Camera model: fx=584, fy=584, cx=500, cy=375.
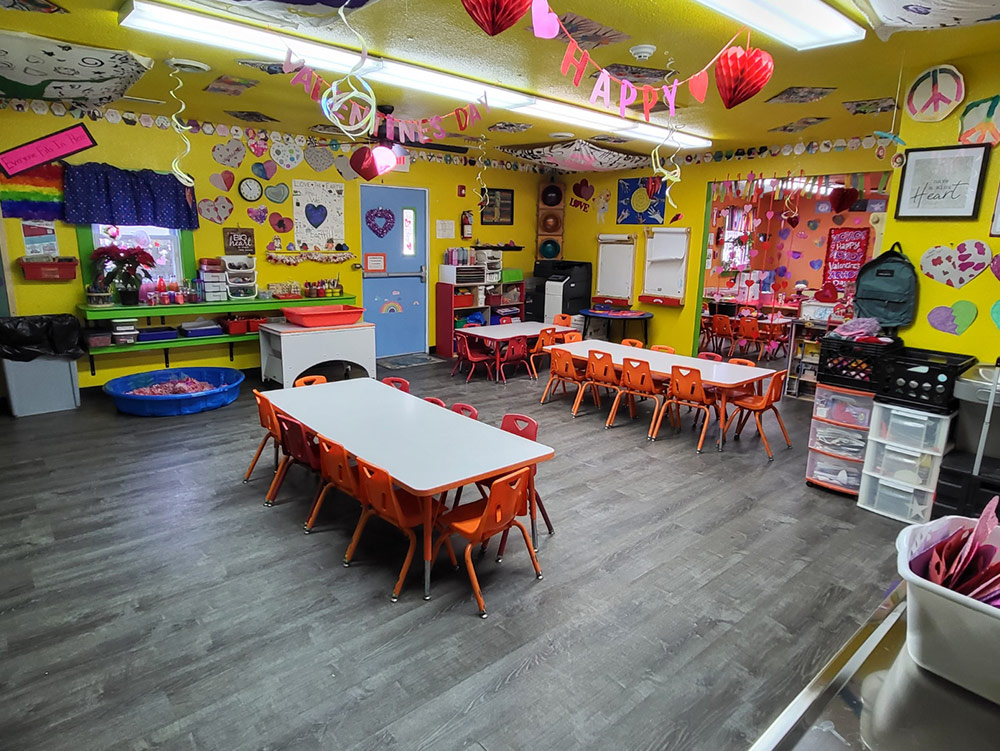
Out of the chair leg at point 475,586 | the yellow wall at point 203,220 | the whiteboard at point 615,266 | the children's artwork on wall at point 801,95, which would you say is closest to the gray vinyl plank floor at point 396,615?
the chair leg at point 475,586

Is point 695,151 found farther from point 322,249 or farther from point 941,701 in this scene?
point 941,701

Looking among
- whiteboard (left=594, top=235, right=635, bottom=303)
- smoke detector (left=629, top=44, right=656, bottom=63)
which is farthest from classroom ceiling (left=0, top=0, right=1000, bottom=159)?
whiteboard (left=594, top=235, right=635, bottom=303)

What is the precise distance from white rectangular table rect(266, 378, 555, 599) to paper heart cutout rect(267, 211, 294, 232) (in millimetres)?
3508

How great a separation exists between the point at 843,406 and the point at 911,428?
1.53 feet

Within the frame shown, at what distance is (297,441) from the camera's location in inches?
141

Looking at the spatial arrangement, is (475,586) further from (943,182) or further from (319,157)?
(319,157)

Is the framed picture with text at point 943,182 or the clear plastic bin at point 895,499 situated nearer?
the framed picture with text at point 943,182

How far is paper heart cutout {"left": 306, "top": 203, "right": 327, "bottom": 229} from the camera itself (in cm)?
730

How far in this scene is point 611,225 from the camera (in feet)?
29.8

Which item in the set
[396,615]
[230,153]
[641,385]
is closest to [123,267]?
[230,153]

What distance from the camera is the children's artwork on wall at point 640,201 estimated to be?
836cm

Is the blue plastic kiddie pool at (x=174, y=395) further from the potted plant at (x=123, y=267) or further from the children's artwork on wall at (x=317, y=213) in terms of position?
the children's artwork on wall at (x=317, y=213)

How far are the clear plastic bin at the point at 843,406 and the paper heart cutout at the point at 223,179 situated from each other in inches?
248

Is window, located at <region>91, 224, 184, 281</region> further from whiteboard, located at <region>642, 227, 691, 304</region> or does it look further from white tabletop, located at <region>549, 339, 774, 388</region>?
whiteboard, located at <region>642, 227, 691, 304</region>
